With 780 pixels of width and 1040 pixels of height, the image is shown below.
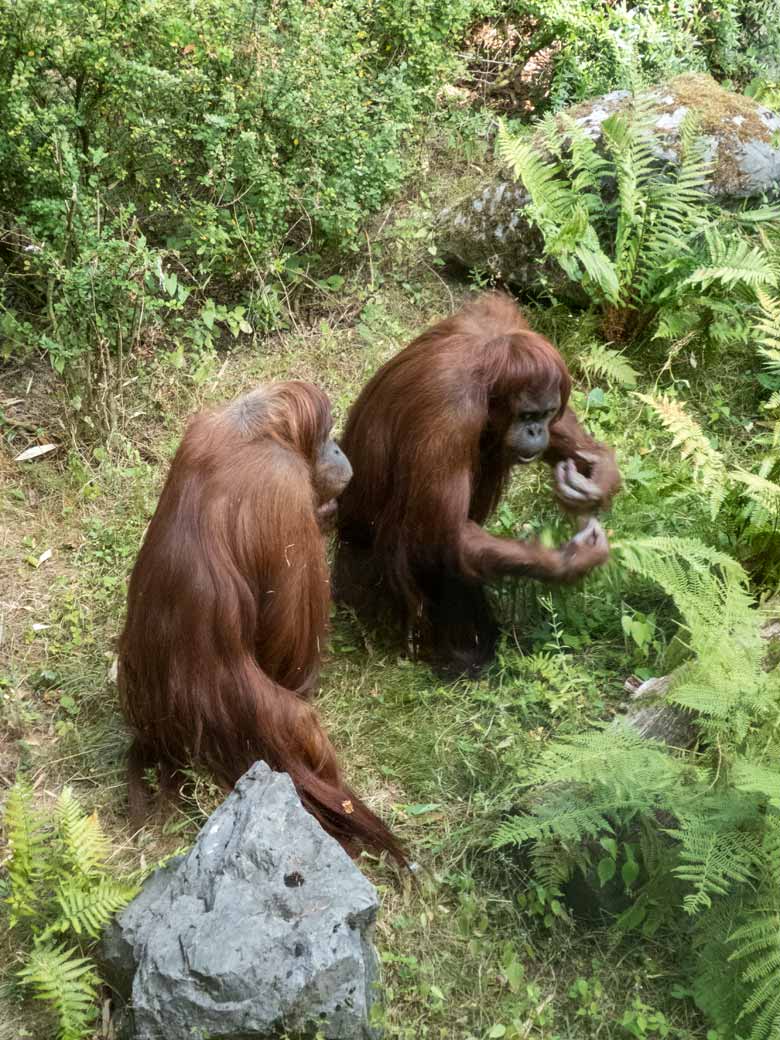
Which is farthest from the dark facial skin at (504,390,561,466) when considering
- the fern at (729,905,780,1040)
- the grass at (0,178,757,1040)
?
the fern at (729,905,780,1040)

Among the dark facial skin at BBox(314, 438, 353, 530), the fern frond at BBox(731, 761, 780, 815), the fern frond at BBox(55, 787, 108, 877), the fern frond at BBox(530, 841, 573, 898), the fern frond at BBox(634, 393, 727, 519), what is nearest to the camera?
the fern frond at BBox(731, 761, 780, 815)

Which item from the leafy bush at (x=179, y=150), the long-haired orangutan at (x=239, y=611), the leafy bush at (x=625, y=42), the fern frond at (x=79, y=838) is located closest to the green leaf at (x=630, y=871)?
the long-haired orangutan at (x=239, y=611)

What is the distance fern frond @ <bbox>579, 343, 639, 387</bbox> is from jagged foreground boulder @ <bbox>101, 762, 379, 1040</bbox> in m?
2.88

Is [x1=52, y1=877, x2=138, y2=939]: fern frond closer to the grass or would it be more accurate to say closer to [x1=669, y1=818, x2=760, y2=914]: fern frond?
the grass

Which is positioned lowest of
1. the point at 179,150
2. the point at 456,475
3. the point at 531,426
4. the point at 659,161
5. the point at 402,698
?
the point at 402,698

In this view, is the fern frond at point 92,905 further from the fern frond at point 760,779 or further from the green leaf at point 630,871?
the fern frond at point 760,779

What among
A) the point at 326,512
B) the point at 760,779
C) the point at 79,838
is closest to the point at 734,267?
the point at 326,512

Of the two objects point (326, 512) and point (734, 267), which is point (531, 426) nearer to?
point (326, 512)

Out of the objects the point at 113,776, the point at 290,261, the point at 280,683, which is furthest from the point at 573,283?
the point at 113,776

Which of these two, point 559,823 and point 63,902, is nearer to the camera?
point 63,902

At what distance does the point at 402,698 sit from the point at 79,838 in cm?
128

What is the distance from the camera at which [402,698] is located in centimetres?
382

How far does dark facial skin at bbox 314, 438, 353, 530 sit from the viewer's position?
342cm

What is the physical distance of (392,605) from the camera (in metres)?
3.97
